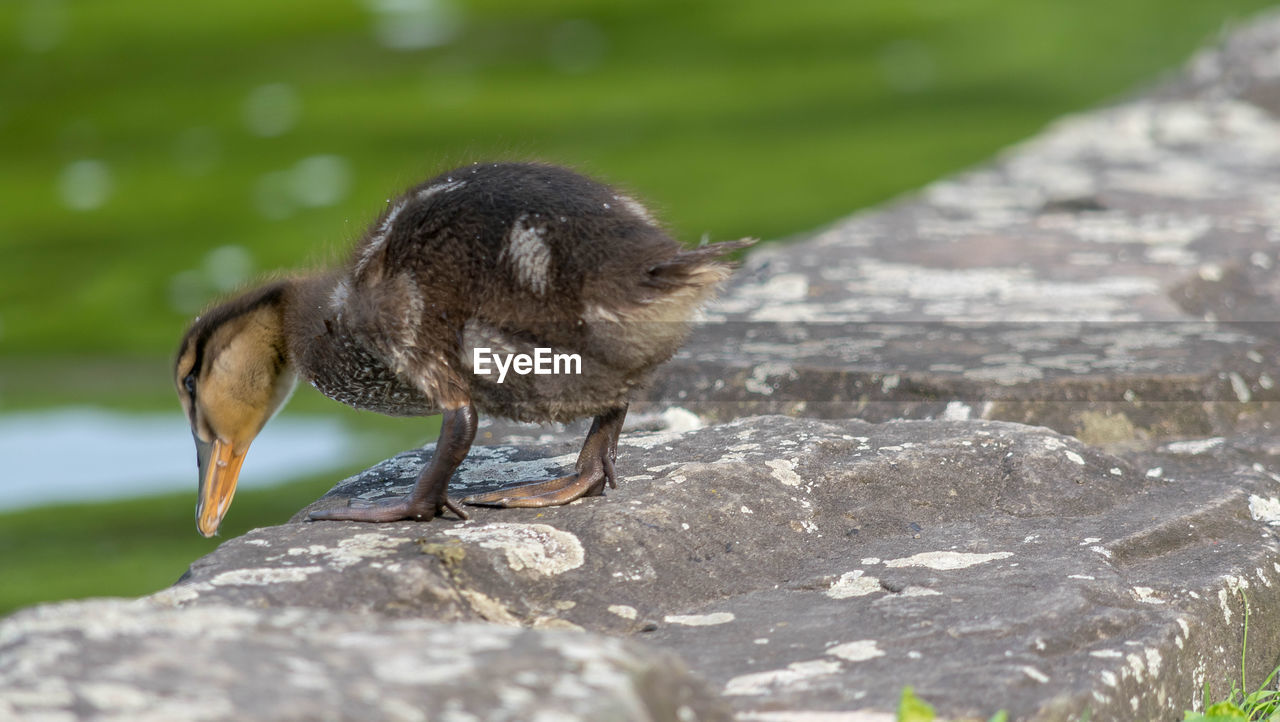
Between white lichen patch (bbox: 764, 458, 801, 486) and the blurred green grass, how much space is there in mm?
4586

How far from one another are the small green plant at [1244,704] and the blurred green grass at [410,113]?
5.27m

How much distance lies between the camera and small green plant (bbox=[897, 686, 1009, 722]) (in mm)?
2107

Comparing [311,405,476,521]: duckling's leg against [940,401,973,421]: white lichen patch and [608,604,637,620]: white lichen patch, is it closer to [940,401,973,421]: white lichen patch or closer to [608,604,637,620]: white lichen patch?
[608,604,637,620]: white lichen patch

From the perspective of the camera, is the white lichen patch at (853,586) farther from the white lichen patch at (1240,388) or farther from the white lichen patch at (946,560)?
the white lichen patch at (1240,388)

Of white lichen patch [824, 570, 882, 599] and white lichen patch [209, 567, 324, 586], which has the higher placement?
white lichen patch [209, 567, 324, 586]

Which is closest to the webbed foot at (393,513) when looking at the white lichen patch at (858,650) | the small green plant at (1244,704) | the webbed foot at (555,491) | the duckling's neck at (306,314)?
the webbed foot at (555,491)

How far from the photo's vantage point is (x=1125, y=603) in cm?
266

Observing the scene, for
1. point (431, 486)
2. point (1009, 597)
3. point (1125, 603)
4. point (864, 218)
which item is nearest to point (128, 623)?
point (431, 486)

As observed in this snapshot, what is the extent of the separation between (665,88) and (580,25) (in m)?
1.77

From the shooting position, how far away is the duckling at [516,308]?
9.77ft

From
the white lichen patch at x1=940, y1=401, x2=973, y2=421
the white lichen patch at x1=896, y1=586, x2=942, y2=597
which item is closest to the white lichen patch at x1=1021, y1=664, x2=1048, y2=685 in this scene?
the white lichen patch at x1=896, y1=586, x2=942, y2=597

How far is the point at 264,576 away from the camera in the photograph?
2543 millimetres

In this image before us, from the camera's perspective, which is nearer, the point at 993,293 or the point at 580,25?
the point at 993,293

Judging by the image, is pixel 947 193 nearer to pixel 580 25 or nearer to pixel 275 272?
pixel 275 272
